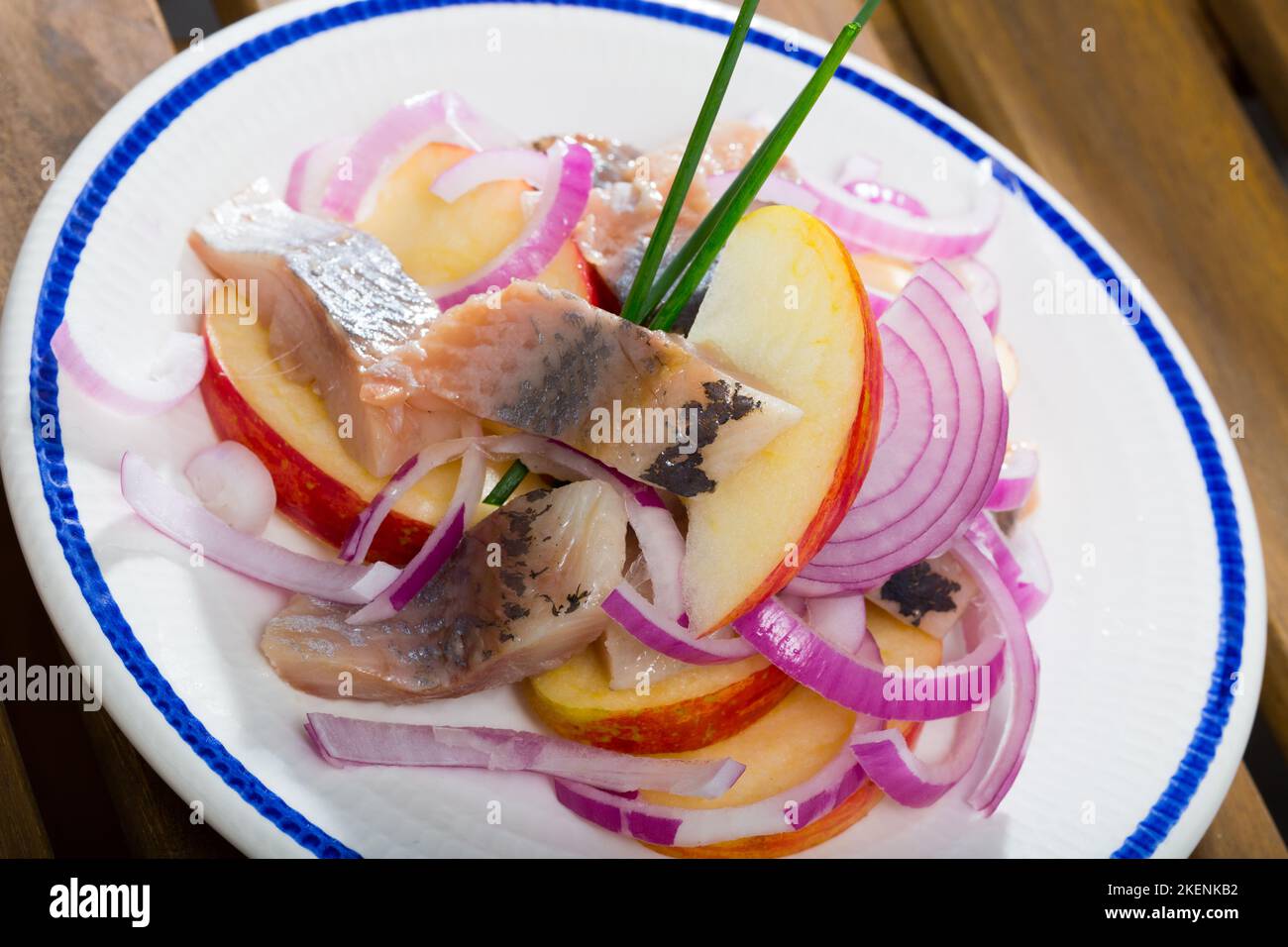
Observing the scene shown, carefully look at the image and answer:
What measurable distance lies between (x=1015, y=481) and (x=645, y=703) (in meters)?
0.82

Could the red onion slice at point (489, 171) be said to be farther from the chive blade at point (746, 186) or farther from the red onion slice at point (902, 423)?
the red onion slice at point (902, 423)

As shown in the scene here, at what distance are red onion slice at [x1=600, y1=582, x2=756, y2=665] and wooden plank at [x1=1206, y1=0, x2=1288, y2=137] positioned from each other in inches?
111

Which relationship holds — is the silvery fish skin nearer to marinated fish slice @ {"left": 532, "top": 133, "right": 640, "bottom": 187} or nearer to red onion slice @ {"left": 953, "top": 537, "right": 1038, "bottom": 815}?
marinated fish slice @ {"left": 532, "top": 133, "right": 640, "bottom": 187}

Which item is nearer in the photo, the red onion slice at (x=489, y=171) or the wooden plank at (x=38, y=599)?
the wooden plank at (x=38, y=599)

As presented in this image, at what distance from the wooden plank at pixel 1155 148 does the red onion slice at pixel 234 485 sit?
7.30ft

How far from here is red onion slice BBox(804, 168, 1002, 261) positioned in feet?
7.84

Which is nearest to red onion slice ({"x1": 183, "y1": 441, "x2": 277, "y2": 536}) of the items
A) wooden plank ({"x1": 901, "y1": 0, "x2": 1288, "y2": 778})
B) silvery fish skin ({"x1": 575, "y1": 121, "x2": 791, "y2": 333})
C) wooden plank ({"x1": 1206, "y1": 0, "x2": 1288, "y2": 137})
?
silvery fish skin ({"x1": 575, "y1": 121, "x2": 791, "y2": 333})

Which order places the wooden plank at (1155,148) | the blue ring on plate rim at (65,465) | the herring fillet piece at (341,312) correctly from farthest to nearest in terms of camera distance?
the wooden plank at (1155,148), the herring fillet piece at (341,312), the blue ring on plate rim at (65,465)

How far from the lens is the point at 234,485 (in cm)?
176

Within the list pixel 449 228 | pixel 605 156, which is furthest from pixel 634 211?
pixel 449 228

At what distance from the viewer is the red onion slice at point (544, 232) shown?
75.1 inches

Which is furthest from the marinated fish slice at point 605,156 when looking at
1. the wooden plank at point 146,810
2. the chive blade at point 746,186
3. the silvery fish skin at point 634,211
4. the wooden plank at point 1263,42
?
the wooden plank at point 1263,42

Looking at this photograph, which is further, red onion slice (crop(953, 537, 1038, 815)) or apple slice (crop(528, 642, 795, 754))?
red onion slice (crop(953, 537, 1038, 815))
